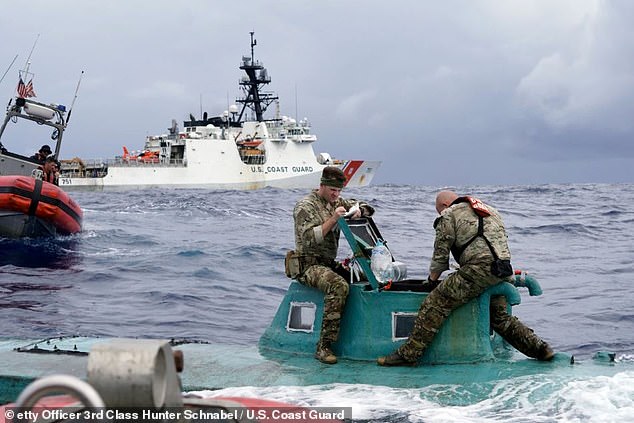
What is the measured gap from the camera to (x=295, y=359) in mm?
9141

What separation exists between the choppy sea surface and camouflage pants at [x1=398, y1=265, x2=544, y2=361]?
0.74 metres

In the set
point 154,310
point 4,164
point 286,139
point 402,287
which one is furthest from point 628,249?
point 286,139

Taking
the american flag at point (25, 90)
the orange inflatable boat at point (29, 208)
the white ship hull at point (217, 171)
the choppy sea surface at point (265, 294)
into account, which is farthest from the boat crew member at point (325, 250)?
the white ship hull at point (217, 171)

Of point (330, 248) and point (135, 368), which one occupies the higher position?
point (330, 248)

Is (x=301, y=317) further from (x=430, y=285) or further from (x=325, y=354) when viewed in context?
(x=430, y=285)

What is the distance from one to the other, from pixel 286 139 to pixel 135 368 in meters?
74.1

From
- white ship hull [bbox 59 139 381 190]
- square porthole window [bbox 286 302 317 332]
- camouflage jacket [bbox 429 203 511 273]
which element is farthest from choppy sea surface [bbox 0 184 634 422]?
white ship hull [bbox 59 139 381 190]

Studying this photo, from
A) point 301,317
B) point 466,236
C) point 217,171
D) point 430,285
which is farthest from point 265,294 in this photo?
→ point 217,171

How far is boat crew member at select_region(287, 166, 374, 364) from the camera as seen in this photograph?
8781 millimetres

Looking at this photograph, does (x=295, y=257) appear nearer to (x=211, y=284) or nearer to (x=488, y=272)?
(x=488, y=272)

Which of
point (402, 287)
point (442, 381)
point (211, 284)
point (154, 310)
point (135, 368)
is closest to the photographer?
point (135, 368)

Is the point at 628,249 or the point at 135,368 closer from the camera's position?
the point at 135,368

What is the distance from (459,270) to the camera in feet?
26.9

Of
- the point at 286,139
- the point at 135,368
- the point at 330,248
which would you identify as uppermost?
the point at 286,139
